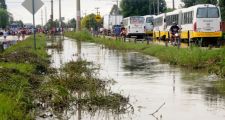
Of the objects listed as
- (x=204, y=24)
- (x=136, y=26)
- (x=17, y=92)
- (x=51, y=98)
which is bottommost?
(x=51, y=98)

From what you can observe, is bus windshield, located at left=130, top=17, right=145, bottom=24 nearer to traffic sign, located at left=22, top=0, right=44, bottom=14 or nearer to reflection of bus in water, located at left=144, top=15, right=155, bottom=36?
reflection of bus in water, located at left=144, top=15, right=155, bottom=36

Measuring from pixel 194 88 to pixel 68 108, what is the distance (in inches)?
193

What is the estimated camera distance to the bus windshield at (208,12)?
37.7 metres

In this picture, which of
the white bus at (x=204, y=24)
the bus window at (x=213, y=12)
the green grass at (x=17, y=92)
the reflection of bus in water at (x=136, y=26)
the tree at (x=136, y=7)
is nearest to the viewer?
the green grass at (x=17, y=92)

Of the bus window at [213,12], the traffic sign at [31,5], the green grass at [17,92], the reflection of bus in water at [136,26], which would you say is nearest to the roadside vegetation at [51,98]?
the green grass at [17,92]

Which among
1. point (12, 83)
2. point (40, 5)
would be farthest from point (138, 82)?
point (40, 5)

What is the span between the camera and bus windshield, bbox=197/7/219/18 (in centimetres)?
3766

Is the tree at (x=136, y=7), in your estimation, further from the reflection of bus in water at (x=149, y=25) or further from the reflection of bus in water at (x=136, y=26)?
the reflection of bus in water at (x=136, y=26)

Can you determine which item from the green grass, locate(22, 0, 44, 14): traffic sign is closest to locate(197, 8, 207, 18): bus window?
locate(22, 0, 44, 14): traffic sign

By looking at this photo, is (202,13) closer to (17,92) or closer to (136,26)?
(136,26)

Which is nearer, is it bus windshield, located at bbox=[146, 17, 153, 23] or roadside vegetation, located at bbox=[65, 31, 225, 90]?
roadside vegetation, located at bbox=[65, 31, 225, 90]

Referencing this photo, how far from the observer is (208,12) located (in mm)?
37781

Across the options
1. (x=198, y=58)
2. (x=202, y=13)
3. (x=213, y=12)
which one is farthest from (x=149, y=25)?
(x=198, y=58)

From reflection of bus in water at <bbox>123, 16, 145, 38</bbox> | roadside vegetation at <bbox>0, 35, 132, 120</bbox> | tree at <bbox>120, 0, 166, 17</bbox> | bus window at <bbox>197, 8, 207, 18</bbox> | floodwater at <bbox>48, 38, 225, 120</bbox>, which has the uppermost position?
tree at <bbox>120, 0, 166, 17</bbox>
